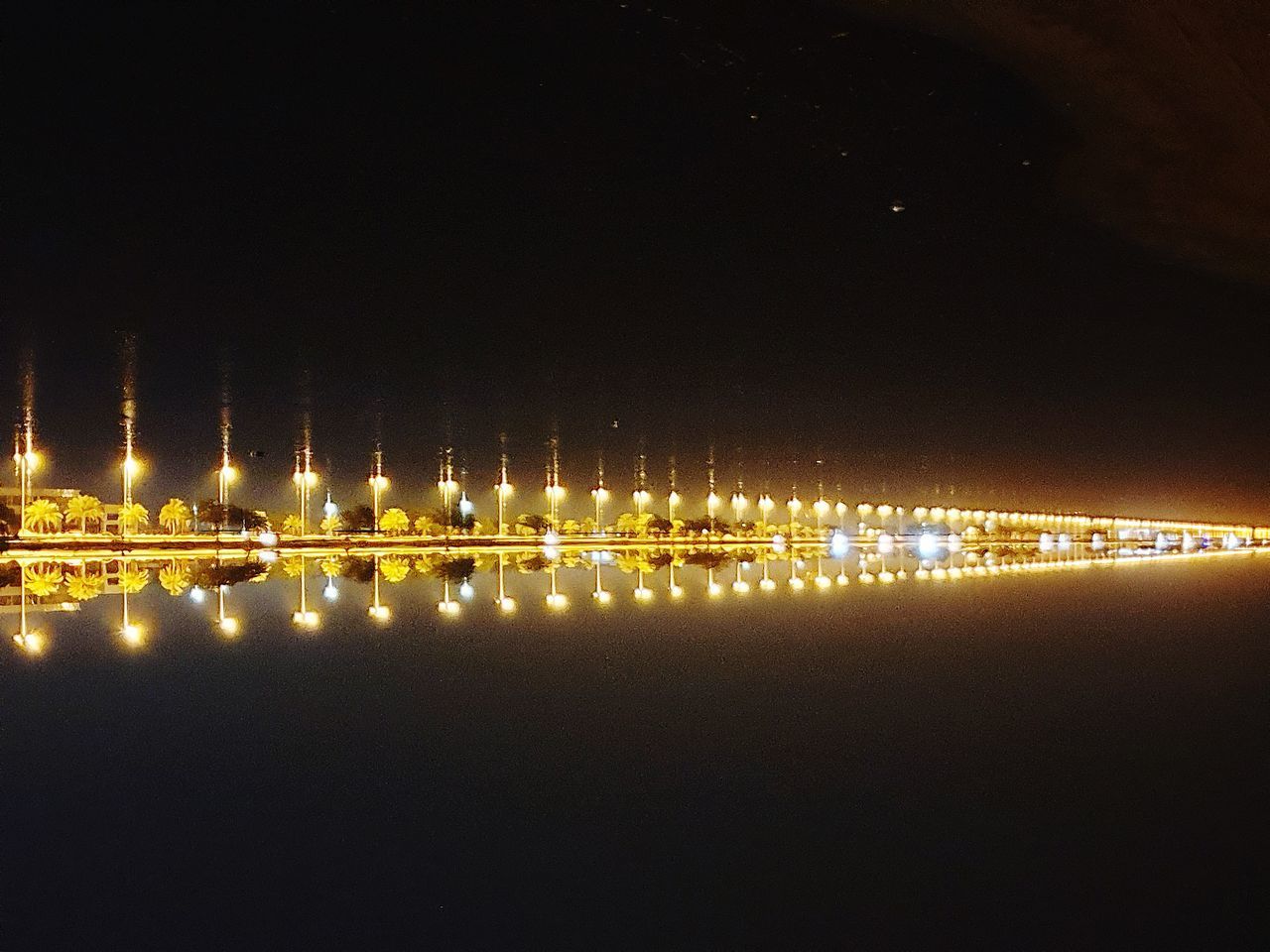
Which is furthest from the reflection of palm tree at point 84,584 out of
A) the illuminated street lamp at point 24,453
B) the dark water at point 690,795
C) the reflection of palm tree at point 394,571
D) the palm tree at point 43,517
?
Result: the palm tree at point 43,517

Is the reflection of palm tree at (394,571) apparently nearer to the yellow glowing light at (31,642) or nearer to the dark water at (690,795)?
the yellow glowing light at (31,642)

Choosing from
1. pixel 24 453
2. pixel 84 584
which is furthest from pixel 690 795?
pixel 24 453

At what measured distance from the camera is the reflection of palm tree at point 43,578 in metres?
10.5

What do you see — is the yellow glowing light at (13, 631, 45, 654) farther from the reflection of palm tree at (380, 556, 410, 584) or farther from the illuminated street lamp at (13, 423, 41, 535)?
the illuminated street lamp at (13, 423, 41, 535)

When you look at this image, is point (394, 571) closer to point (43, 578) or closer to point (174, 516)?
point (43, 578)

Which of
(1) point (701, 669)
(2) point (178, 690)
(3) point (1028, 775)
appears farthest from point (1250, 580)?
(2) point (178, 690)

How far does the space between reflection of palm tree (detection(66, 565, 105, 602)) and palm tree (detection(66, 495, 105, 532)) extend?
2433 centimetres

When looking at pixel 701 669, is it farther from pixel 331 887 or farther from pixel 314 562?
pixel 314 562

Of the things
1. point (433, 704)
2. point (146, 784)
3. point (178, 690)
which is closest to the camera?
point (146, 784)

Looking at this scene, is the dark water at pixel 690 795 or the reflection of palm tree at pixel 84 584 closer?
the dark water at pixel 690 795

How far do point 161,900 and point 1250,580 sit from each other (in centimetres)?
1610

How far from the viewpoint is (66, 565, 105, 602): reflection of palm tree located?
9789mm

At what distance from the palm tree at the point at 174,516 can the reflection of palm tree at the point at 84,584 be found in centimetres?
2942

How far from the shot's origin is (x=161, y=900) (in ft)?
8.25
